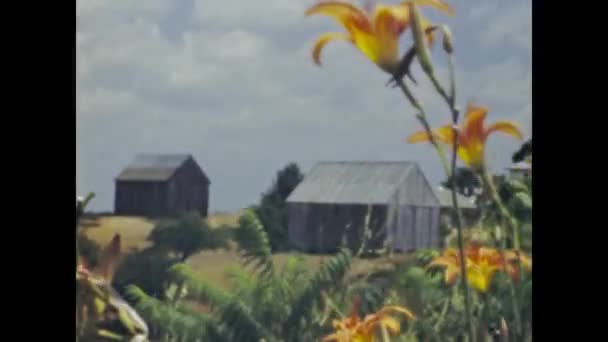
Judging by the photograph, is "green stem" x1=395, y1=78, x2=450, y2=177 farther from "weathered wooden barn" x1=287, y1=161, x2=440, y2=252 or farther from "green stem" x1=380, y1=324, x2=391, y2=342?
"green stem" x1=380, y1=324, x2=391, y2=342

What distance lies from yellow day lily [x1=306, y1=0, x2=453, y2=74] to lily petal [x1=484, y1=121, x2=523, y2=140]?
15 cm

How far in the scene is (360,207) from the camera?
1420 mm

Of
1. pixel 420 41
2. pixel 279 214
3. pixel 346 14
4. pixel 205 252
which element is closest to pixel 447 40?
pixel 420 41

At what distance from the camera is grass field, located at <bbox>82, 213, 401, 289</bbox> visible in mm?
1410

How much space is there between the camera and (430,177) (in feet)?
4.51

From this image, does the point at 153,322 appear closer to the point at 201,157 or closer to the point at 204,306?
the point at 204,306

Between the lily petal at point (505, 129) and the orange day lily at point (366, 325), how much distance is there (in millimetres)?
282

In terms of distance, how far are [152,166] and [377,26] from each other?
0.40 metres

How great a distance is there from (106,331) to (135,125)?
1.05ft

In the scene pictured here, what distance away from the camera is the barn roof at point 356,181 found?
1397 millimetres

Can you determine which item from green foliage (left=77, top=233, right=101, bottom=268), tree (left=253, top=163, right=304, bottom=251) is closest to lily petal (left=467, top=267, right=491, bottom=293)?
tree (left=253, top=163, right=304, bottom=251)

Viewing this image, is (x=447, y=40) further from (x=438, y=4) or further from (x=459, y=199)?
(x=459, y=199)
